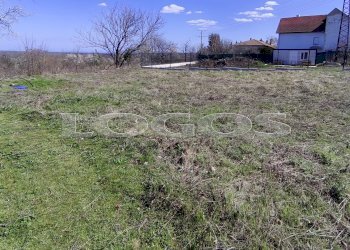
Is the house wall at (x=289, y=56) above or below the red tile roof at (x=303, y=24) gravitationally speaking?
below

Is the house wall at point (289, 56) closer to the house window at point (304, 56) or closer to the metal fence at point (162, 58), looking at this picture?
the house window at point (304, 56)

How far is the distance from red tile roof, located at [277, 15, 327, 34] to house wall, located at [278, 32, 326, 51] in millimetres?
421

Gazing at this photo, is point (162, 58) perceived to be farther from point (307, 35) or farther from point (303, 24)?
point (303, 24)

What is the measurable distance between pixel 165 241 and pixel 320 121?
3161 millimetres

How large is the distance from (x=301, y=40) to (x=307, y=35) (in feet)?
2.40

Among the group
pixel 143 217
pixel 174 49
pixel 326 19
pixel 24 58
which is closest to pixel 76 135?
pixel 143 217

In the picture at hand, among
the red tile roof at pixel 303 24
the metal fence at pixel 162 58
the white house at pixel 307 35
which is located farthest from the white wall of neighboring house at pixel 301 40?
the metal fence at pixel 162 58

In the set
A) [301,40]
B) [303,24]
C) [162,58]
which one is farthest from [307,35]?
[162,58]

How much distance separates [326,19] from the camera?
1112 inches

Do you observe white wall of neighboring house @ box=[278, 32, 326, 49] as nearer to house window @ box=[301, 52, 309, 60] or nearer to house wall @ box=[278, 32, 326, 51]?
house wall @ box=[278, 32, 326, 51]

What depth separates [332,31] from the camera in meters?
27.9

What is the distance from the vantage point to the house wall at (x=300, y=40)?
28609mm

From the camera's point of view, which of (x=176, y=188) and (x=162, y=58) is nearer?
(x=176, y=188)

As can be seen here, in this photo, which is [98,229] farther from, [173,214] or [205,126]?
[205,126]
